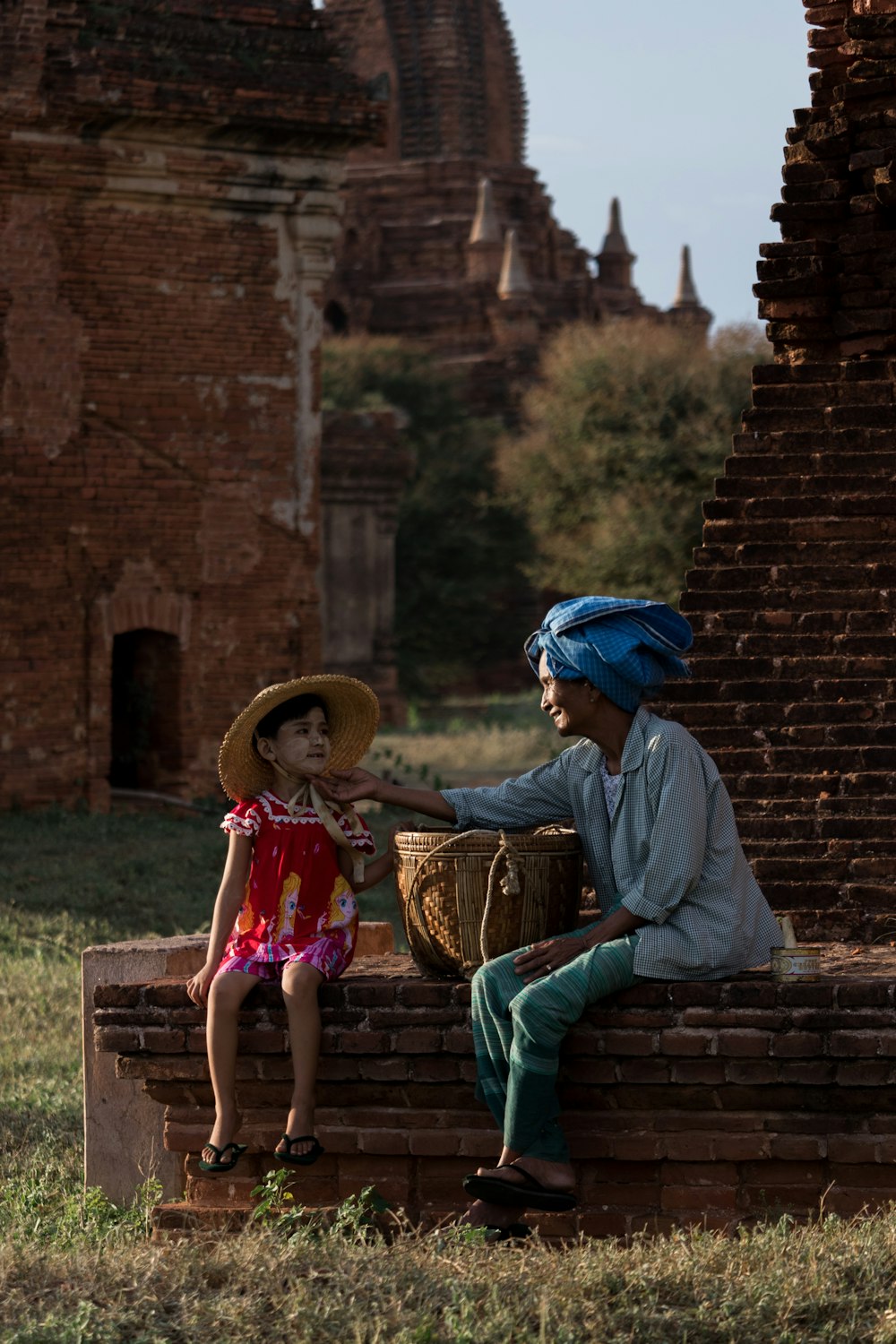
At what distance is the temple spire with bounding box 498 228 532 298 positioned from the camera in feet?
131

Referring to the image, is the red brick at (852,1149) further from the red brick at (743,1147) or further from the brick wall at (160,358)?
the brick wall at (160,358)

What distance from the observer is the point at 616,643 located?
16.5 ft

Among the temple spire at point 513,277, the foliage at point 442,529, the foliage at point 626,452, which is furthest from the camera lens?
the temple spire at point 513,277

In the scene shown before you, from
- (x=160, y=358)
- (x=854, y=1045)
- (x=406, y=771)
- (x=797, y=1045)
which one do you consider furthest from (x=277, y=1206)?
(x=406, y=771)

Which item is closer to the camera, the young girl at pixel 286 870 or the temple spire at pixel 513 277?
the young girl at pixel 286 870

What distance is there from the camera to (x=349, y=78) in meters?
15.8

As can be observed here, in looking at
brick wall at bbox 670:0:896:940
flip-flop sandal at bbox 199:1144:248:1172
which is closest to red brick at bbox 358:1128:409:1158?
flip-flop sandal at bbox 199:1144:248:1172

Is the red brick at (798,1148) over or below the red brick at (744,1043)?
below

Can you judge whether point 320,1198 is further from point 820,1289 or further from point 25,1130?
point 25,1130

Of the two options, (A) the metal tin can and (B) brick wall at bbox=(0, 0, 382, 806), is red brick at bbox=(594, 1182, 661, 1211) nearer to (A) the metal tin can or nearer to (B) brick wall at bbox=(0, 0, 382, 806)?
(A) the metal tin can

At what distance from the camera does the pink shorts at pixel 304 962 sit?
507 centimetres

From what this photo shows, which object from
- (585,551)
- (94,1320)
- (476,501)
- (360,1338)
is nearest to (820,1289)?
(360,1338)

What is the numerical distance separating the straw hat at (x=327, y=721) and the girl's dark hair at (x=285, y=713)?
0.03m

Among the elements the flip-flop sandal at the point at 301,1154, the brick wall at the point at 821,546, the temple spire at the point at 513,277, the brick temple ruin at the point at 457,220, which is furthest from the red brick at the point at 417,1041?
the temple spire at the point at 513,277
